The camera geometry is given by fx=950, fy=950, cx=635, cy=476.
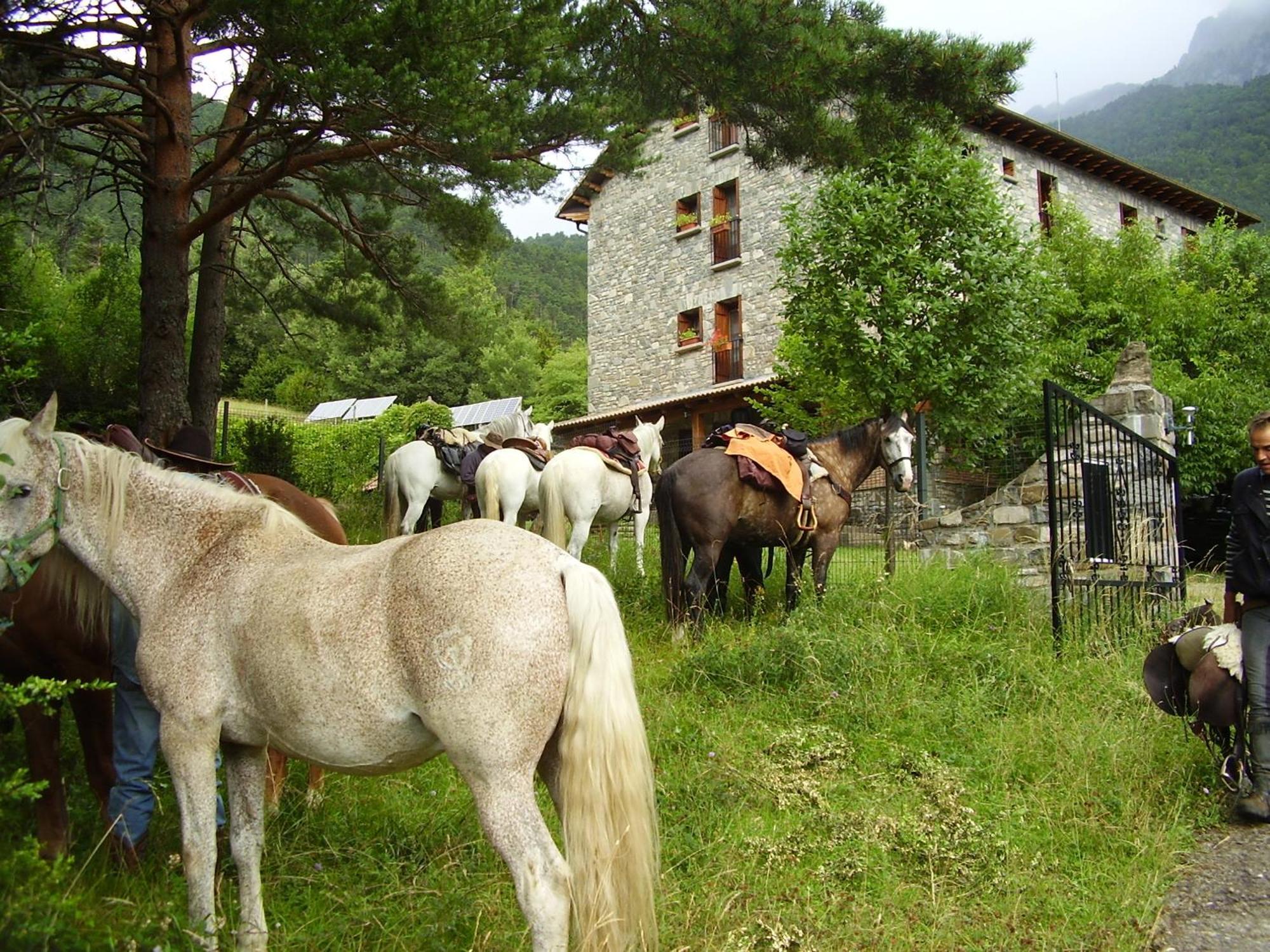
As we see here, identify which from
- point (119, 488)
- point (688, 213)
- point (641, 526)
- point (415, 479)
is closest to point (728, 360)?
→ point (688, 213)

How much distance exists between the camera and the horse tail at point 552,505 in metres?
10.2

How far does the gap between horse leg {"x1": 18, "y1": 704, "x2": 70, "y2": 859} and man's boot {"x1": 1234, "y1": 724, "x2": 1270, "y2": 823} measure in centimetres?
534

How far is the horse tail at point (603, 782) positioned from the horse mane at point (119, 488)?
3.85ft

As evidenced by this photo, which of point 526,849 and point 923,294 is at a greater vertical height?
point 923,294

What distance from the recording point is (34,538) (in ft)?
9.82

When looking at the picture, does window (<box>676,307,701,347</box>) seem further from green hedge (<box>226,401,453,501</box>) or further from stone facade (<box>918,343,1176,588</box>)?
stone facade (<box>918,343,1176,588</box>)

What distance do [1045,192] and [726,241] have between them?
8.55m

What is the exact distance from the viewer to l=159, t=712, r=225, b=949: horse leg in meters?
2.93

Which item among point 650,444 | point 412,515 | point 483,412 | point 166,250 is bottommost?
point 412,515

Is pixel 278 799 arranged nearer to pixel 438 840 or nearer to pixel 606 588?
pixel 438 840

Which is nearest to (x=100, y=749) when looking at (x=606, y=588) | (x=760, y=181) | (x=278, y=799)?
(x=278, y=799)

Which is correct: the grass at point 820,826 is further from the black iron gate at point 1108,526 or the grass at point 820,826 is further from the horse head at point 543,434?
the horse head at point 543,434

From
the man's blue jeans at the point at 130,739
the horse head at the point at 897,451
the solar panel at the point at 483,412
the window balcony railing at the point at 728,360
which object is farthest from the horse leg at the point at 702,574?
the solar panel at the point at 483,412

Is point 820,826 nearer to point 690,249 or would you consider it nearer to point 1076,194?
point 690,249
